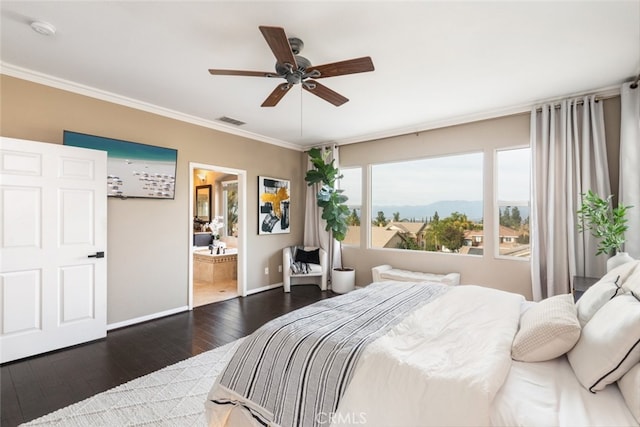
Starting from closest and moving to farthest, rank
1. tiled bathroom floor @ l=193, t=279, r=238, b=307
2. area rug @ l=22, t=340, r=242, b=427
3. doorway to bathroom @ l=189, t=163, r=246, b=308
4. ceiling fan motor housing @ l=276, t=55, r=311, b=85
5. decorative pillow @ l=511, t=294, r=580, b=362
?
decorative pillow @ l=511, t=294, r=580, b=362 → area rug @ l=22, t=340, r=242, b=427 → ceiling fan motor housing @ l=276, t=55, r=311, b=85 → tiled bathroom floor @ l=193, t=279, r=238, b=307 → doorway to bathroom @ l=189, t=163, r=246, b=308

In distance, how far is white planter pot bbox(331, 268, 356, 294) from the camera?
15.9 ft

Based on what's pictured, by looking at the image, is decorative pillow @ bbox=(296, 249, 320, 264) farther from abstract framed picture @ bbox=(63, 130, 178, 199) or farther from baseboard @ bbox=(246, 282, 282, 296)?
abstract framed picture @ bbox=(63, 130, 178, 199)

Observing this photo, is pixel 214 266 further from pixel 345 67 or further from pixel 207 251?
pixel 345 67

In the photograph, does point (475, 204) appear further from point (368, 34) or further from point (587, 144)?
point (368, 34)

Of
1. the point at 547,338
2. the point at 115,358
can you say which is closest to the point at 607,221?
the point at 547,338

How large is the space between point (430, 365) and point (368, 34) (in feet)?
7.44

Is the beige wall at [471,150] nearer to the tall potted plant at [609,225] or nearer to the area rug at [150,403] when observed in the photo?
the tall potted plant at [609,225]

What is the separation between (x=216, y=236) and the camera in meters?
6.61

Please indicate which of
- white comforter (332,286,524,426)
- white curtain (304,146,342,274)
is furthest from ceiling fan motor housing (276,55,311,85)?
white curtain (304,146,342,274)

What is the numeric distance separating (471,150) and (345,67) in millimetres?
2797

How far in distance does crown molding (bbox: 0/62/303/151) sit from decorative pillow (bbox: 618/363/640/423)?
456cm

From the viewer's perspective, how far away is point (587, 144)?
3158 millimetres

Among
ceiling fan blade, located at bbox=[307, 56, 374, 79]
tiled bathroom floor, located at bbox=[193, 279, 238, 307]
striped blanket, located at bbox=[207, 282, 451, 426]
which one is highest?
ceiling fan blade, located at bbox=[307, 56, 374, 79]

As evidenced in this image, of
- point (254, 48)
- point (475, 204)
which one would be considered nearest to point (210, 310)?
point (254, 48)
